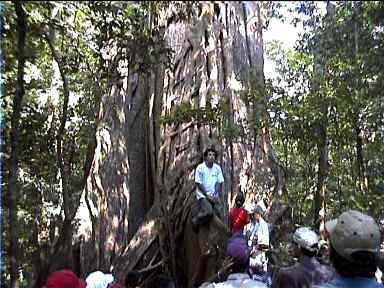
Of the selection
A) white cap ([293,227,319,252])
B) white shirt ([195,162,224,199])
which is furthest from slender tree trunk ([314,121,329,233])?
white cap ([293,227,319,252])

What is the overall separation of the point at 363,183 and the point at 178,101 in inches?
106

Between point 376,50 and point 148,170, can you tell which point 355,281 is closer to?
point 376,50

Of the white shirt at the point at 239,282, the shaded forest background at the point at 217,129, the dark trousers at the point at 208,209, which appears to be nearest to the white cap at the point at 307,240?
the white shirt at the point at 239,282

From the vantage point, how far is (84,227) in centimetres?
800

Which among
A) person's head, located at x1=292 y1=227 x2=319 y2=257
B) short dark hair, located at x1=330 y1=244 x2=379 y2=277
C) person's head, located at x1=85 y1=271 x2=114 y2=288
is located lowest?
person's head, located at x1=85 y1=271 x2=114 y2=288

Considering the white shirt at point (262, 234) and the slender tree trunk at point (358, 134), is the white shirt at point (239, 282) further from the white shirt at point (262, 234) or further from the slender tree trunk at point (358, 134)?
the slender tree trunk at point (358, 134)

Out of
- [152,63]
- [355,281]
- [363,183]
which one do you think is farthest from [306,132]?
[355,281]

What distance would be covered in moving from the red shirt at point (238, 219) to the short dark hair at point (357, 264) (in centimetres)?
479

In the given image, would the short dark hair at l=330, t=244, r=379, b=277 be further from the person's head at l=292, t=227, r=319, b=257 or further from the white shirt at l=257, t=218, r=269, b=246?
the white shirt at l=257, t=218, r=269, b=246

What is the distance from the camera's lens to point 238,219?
272 inches

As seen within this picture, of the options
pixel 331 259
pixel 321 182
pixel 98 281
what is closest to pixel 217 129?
pixel 321 182

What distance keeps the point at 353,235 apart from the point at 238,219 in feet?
16.0

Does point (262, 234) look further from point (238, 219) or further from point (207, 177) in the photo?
point (207, 177)

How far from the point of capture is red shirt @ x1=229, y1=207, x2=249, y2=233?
6.90 metres
